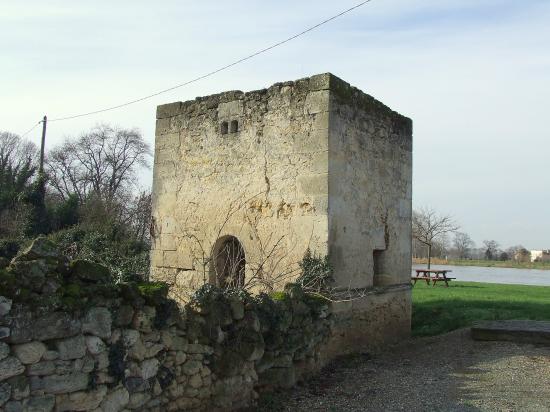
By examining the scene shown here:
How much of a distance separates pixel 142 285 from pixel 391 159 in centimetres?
609

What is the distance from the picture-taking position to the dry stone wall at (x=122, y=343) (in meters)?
3.79

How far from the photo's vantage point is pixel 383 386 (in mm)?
6672

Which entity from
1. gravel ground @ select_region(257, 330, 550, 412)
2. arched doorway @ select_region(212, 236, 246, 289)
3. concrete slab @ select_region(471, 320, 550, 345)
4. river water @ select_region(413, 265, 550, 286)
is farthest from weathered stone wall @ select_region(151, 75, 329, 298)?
river water @ select_region(413, 265, 550, 286)

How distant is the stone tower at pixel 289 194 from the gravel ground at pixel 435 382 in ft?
2.67

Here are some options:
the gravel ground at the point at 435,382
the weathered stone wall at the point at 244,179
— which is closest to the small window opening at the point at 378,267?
the gravel ground at the point at 435,382

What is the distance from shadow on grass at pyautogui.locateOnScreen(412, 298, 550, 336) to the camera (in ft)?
34.7

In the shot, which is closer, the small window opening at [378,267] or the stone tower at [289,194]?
the stone tower at [289,194]

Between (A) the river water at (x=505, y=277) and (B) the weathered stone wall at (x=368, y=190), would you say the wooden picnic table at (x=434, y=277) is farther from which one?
(B) the weathered stone wall at (x=368, y=190)

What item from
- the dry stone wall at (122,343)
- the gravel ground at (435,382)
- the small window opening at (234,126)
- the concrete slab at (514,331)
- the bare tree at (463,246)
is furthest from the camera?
the bare tree at (463,246)

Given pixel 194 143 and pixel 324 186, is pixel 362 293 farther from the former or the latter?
pixel 194 143

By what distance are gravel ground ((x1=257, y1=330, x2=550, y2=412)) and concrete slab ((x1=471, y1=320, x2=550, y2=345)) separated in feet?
0.58

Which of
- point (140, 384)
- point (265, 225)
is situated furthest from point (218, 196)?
point (140, 384)

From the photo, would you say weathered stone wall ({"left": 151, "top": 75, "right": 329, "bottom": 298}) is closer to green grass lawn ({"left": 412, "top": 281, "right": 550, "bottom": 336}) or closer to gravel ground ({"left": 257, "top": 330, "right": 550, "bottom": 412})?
gravel ground ({"left": 257, "top": 330, "right": 550, "bottom": 412})

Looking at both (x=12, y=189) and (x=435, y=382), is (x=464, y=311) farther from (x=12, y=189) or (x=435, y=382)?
(x=12, y=189)
